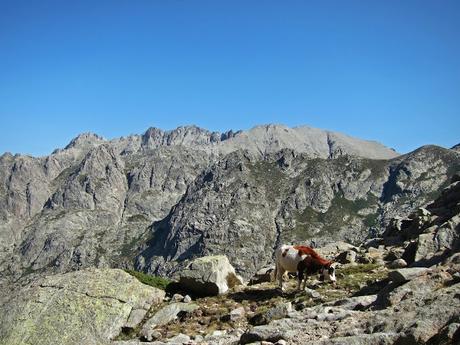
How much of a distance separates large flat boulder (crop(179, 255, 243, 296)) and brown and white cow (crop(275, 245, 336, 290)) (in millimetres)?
3141

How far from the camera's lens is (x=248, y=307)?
21.5 metres

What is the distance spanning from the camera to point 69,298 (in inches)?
885

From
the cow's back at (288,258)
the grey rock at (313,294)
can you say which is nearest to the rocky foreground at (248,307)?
the grey rock at (313,294)

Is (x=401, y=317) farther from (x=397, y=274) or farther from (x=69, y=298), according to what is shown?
(x=69, y=298)

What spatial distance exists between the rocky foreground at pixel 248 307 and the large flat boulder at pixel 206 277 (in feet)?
0.19

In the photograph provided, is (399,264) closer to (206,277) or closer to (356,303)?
(206,277)

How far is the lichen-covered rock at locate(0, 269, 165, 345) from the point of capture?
2069 centimetres

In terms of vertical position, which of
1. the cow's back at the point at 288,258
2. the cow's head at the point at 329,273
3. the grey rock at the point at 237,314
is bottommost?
the grey rock at the point at 237,314

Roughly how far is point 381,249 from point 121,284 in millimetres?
22945

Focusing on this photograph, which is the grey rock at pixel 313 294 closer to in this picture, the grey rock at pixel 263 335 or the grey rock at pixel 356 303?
the grey rock at pixel 356 303

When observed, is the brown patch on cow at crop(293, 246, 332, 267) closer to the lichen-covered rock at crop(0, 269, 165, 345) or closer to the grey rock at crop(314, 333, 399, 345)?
the lichen-covered rock at crop(0, 269, 165, 345)

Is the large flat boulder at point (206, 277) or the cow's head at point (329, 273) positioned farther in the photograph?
the large flat boulder at point (206, 277)

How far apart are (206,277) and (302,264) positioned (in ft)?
16.9

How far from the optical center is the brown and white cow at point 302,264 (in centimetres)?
2462
